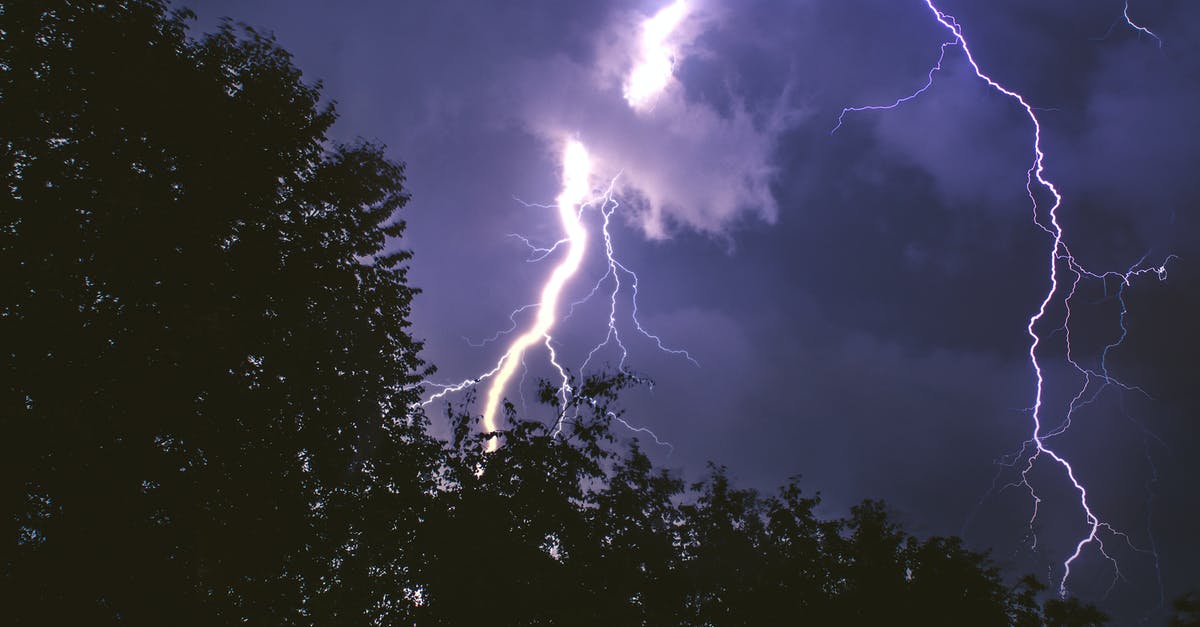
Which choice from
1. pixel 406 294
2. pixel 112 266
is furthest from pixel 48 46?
pixel 406 294

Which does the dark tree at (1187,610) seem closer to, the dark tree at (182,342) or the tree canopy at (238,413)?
the tree canopy at (238,413)

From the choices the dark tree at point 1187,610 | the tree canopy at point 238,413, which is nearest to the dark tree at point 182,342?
the tree canopy at point 238,413

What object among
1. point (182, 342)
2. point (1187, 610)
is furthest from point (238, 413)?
point (1187, 610)

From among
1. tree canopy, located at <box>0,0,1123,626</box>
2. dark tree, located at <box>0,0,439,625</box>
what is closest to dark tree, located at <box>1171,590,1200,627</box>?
tree canopy, located at <box>0,0,1123,626</box>

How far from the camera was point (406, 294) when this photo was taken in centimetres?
1095

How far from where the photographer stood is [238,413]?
7.96 m

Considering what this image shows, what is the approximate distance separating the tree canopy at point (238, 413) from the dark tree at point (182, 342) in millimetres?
34

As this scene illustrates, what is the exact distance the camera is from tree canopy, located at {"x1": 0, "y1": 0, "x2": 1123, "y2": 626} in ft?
20.0

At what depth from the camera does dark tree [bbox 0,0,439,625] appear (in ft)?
19.7

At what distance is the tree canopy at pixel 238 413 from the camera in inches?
241

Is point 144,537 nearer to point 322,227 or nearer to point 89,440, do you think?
point 89,440

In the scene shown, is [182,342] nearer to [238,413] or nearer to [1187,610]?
[238,413]

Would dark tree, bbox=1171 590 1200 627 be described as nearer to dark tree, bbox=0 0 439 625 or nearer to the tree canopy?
the tree canopy

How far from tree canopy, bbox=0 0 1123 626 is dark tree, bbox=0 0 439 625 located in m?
0.03
